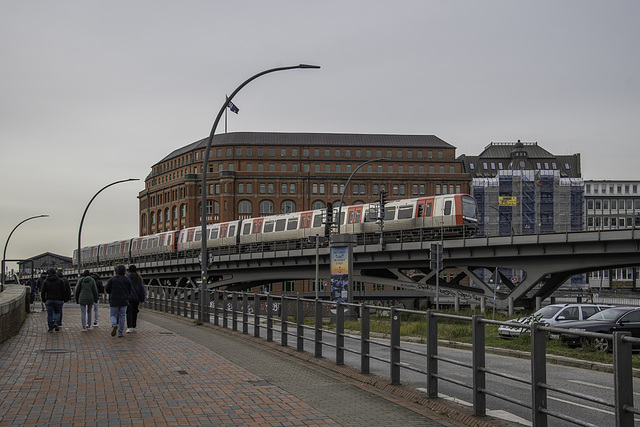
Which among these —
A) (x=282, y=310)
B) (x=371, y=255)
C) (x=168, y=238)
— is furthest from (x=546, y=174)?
(x=282, y=310)

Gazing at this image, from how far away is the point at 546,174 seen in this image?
93000 mm

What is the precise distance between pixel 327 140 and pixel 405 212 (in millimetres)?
63798

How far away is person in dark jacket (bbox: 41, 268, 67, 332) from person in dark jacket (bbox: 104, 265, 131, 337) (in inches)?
70.7

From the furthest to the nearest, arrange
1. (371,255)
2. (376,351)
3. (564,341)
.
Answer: (371,255)
(376,351)
(564,341)

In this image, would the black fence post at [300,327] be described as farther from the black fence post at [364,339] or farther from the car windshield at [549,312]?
the car windshield at [549,312]

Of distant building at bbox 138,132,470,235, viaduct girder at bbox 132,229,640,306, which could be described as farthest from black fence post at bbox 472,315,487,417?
distant building at bbox 138,132,470,235

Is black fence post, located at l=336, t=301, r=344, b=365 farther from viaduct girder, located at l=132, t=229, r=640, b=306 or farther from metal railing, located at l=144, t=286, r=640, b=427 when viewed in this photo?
viaduct girder, located at l=132, t=229, r=640, b=306

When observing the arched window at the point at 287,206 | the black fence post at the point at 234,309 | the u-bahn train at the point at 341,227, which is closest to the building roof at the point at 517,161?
the arched window at the point at 287,206

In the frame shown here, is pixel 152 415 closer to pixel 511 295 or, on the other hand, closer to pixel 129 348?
pixel 129 348

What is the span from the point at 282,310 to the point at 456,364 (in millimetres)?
6902

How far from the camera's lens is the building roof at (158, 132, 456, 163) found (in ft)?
354

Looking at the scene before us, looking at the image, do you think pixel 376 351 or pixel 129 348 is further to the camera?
pixel 129 348

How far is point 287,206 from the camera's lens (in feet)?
338

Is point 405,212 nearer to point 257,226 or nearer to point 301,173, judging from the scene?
point 257,226
